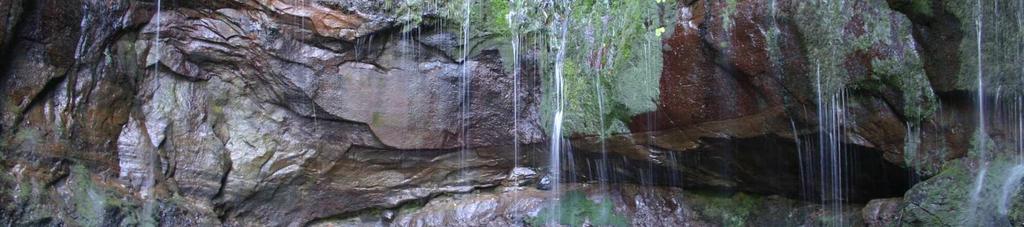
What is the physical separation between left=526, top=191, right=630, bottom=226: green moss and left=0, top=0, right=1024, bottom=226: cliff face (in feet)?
0.11

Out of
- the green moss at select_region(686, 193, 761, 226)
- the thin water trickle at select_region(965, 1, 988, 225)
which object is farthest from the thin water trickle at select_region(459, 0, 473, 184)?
the thin water trickle at select_region(965, 1, 988, 225)

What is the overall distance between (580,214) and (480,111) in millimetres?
1286

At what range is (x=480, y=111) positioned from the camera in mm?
6660

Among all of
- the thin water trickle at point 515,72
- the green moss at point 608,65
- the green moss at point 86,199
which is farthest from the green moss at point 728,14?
the green moss at point 86,199

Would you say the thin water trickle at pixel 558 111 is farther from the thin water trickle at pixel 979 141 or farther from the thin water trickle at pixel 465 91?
the thin water trickle at pixel 979 141

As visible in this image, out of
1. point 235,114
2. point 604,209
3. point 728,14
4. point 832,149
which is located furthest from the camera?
point 604,209

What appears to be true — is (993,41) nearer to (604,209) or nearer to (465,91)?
(604,209)

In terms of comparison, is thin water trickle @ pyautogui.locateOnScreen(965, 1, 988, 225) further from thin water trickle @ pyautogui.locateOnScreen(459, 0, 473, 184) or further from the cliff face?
thin water trickle @ pyautogui.locateOnScreen(459, 0, 473, 184)

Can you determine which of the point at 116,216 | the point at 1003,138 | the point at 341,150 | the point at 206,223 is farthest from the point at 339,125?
the point at 1003,138

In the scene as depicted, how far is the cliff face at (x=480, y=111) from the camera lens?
499cm

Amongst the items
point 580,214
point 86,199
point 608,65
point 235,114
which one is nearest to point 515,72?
point 608,65

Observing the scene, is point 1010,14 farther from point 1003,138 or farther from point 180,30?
point 180,30

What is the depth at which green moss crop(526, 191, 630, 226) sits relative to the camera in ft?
22.9

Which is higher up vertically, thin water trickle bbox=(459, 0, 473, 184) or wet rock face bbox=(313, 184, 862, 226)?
thin water trickle bbox=(459, 0, 473, 184)
